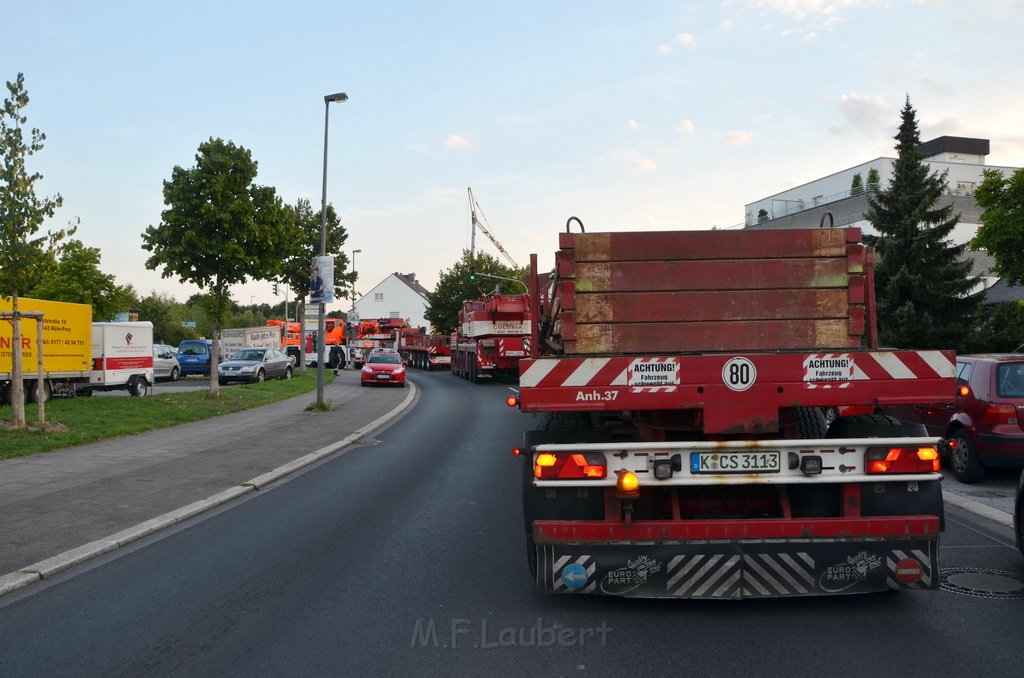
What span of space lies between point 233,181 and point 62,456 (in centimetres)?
1045

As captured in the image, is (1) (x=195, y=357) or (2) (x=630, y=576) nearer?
(2) (x=630, y=576)

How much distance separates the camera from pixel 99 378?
22.2 m

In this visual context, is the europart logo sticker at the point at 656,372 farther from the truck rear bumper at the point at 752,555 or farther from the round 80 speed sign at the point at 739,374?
the truck rear bumper at the point at 752,555

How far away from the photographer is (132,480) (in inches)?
395

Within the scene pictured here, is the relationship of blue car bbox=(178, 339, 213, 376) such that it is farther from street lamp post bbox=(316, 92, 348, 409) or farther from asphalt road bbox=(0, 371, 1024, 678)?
asphalt road bbox=(0, 371, 1024, 678)

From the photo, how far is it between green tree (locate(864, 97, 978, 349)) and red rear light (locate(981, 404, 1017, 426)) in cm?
2258

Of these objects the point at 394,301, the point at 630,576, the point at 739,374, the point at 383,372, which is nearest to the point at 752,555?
the point at 630,576

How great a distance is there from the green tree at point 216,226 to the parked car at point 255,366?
10621mm

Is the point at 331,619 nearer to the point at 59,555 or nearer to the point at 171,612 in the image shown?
the point at 171,612

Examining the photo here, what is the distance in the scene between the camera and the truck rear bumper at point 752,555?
15.3ft

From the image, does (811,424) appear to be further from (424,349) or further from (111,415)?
(424,349)

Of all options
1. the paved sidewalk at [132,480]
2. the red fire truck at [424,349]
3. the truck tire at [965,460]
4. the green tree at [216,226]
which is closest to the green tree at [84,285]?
the red fire truck at [424,349]

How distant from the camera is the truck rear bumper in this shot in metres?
4.67
